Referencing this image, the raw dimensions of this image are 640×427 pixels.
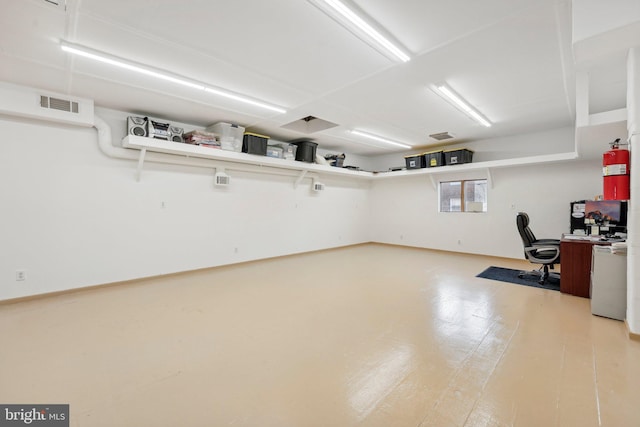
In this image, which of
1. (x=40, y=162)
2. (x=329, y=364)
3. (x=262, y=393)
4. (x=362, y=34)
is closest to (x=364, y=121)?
(x=362, y=34)

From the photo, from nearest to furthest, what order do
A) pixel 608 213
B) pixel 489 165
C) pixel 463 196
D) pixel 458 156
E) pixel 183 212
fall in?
A: pixel 608 213
pixel 183 212
pixel 489 165
pixel 458 156
pixel 463 196

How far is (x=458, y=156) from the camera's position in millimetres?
6285

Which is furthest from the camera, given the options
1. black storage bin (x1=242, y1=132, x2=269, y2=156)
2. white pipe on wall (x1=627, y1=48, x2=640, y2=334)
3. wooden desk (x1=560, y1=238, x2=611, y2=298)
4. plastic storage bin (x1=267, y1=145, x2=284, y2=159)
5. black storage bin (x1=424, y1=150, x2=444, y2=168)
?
black storage bin (x1=424, y1=150, x2=444, y2=168)

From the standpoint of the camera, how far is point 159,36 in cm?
250

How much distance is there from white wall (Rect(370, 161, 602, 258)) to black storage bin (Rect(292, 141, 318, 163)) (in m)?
3.20

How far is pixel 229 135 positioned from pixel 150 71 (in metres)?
1.93

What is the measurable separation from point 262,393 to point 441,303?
8.48 feet

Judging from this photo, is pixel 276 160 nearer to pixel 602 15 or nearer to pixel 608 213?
pixel 602 15

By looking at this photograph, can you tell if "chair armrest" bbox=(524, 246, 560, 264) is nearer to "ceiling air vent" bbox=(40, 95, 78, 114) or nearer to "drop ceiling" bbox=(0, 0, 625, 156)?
"drop ceiling" bbox=(0, 0, 625, 156)

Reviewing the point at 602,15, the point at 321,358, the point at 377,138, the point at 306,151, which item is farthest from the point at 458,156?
the point at 321,358

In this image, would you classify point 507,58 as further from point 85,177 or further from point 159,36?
point 85,177

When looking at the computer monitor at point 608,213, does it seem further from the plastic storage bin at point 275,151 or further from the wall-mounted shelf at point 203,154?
the plastic storage bin at point 275,151

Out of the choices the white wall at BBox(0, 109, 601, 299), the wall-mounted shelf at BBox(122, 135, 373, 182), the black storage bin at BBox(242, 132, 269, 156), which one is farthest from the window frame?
the black storage bin at BBox(242, 132, 269, 156)

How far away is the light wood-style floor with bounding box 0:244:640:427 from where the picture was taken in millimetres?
1637
